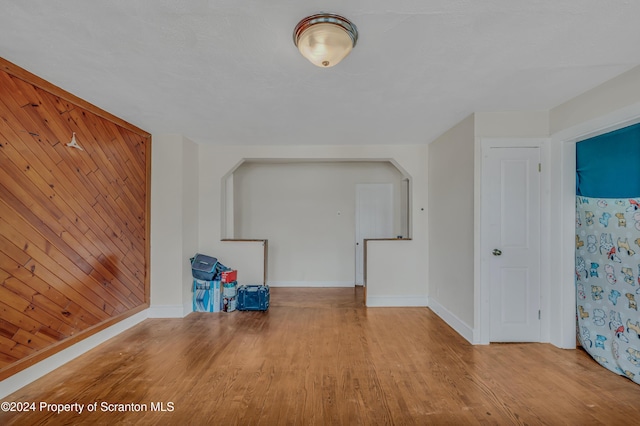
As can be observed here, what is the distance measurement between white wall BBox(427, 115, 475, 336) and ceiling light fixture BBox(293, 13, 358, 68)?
6.79 feet

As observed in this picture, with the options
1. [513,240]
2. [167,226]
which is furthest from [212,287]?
[513,240]

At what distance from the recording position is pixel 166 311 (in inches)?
149

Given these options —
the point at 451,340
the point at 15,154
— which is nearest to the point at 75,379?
the point at 15,154

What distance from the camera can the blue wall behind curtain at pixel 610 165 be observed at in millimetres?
2285

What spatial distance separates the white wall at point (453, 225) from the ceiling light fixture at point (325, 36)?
207cm

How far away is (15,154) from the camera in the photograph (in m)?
2.15

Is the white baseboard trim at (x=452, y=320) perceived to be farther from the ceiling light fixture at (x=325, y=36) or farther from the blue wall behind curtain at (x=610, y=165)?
the ceiling light fixture at (x=325, y=36)

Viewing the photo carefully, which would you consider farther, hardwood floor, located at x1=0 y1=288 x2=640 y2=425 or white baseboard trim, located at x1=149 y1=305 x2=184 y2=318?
white baseboard trim, located at x1=149 y1=305 x2=184 y2=318

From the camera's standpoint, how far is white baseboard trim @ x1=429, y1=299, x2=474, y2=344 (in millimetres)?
3115

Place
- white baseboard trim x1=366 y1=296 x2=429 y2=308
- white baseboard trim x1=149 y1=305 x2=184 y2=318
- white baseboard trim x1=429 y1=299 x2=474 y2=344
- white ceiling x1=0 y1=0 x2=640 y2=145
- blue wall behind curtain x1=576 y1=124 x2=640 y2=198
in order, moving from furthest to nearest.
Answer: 1. white baseboard trim x1=366 y1=296 x2=429 y2=308
2. white baseboard trim x1=149 y1=305 x2=184 y2=318
3. white baseboard trim x1=429 y1=299 x2=474 y2=344
4. blue wall behind curtain x1=576 y1=124 x2=640 y2=198
5. white ceiling x1=0 y1=0 x2=640 y2=145

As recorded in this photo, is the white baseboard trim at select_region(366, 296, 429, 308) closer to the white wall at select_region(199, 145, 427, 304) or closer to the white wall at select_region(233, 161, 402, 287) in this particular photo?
the white wall at select_region(199, 145, 427, 304)

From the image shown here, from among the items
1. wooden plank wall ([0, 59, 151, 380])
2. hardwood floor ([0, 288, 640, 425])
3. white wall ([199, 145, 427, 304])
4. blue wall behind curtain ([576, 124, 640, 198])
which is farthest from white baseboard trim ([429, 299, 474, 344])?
wooden plank wall ([0, 59, 151, 380])

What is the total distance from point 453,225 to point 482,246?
22.1 inches

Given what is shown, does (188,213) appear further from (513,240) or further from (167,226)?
(513,240)
